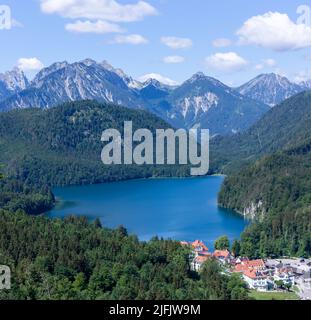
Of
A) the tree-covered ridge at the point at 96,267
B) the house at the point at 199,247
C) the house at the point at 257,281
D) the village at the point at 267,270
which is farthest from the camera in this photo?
the house at the point at 199,247

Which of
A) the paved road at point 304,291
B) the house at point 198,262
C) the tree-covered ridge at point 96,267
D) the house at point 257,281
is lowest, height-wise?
the paved road at point 304,291

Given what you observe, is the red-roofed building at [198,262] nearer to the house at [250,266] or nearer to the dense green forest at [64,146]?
the house at [250,266]

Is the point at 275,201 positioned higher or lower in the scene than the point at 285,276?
higher

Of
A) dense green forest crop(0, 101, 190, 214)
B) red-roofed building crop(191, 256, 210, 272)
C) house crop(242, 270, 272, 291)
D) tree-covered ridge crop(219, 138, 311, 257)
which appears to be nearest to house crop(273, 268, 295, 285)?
house crop(242, 270, 272, 291)

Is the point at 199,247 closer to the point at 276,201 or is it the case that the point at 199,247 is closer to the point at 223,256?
the point at 223,256

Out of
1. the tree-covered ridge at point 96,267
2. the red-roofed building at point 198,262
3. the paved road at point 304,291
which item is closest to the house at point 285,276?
the paved road at point 304,291

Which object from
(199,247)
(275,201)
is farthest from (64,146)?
(199,247)
